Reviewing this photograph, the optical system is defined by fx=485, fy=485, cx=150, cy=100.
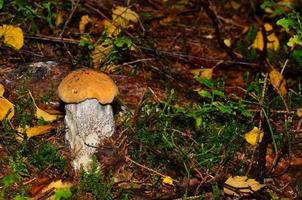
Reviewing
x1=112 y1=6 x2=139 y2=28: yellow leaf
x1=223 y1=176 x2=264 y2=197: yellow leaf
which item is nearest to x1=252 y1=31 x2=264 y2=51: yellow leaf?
x1=112 y1=6 x2=139 y2=28: yellow leaf

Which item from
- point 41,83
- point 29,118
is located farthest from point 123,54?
point 29,118

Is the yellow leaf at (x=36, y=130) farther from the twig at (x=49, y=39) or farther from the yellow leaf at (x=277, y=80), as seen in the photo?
the yellow leaf at (x=277, y=80)

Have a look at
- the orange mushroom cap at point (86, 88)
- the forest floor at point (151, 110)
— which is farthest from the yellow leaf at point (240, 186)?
the orange mushroom cap at point (86, 88)

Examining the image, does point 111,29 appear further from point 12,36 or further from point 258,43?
point 258,43

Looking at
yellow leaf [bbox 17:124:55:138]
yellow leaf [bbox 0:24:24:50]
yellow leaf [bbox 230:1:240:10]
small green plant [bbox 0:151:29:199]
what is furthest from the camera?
yellow leaf [bbox 230:1:240:10]

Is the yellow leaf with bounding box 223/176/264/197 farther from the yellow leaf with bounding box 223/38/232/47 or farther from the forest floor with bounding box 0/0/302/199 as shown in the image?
the yellow leaf with bounding box 223/38/232/47
